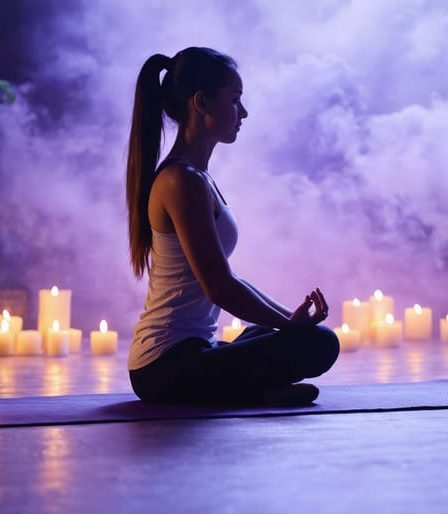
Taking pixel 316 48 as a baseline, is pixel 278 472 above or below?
below

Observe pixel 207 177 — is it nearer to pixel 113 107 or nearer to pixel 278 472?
pixel 278 472

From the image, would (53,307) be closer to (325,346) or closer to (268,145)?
(268,145)

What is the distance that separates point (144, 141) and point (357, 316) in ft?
6.68

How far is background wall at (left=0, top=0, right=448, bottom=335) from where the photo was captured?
3.89 m

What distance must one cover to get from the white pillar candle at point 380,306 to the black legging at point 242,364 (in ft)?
6.58

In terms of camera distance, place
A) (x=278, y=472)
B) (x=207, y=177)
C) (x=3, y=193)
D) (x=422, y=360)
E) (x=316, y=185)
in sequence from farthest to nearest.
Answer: (x=316, y=185), (x=3, y=193), (x=422, y=360), (x=207, y=177), (x=278, y=472)

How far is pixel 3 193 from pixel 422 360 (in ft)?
5.92

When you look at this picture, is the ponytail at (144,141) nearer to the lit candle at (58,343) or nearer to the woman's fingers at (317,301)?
the woman's fingers at (317,301)

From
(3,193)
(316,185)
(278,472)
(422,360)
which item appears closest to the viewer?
(278,472)

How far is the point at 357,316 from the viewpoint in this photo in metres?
3.87

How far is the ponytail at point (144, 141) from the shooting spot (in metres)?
2.02

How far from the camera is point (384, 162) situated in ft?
13.6

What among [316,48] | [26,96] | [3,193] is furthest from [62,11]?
[316,48]

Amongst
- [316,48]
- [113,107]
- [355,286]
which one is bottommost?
[355,286]
